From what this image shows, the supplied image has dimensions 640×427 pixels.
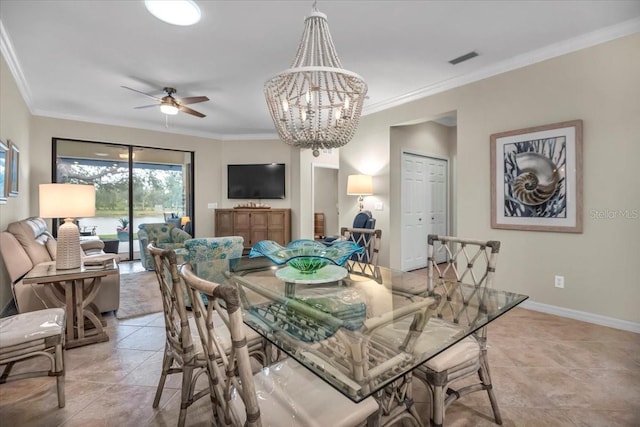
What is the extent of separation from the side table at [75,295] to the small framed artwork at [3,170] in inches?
37.8

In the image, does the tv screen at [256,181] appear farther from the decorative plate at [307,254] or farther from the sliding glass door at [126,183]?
the decorative plate at [307,254]

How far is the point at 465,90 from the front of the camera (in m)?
3.77

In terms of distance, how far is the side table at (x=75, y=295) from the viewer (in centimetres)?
245

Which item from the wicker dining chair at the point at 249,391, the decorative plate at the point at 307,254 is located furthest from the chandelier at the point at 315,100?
the wicker dining chair at the point at 249,391

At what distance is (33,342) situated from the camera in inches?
64.4

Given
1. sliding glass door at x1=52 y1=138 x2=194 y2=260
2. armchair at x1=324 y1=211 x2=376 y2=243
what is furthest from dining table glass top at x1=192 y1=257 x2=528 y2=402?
sliding glass door at x1=52 y1=138 x2=194 y2=260

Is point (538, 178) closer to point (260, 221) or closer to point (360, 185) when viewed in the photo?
point (360, 185)

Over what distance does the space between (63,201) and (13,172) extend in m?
1.86

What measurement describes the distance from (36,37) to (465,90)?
14.7ft

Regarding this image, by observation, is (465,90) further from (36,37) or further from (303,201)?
(36,37)

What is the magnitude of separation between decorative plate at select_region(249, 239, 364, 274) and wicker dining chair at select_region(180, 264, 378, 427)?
85 cm

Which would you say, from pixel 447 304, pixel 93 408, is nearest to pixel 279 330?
pixel 447 304

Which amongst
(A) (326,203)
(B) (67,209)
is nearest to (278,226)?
(A) (326,203)

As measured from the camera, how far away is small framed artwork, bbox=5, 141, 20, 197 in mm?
3264
